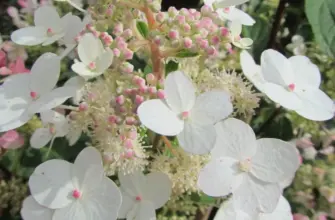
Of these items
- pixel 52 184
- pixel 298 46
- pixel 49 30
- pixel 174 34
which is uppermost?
pixel 174 34

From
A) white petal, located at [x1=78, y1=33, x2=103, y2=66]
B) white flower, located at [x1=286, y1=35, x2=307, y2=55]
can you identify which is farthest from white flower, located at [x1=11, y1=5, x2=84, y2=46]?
white flower, located at [x1=286, y1=35, x2=307, y2=55]

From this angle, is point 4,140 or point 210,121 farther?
point 4,140

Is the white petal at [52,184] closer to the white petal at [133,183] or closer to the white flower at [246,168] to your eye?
the white petal at [133,183]

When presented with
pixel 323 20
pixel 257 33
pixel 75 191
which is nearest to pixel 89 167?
pixel 75 191

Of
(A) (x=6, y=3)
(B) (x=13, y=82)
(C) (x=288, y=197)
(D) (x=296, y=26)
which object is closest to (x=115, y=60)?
(B) (x=13, y=82)

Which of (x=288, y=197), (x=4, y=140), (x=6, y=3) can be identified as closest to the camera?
(x=4, y=140)

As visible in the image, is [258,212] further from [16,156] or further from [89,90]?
[16,156]

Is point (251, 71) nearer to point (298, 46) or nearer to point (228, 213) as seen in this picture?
point (228, 213)
